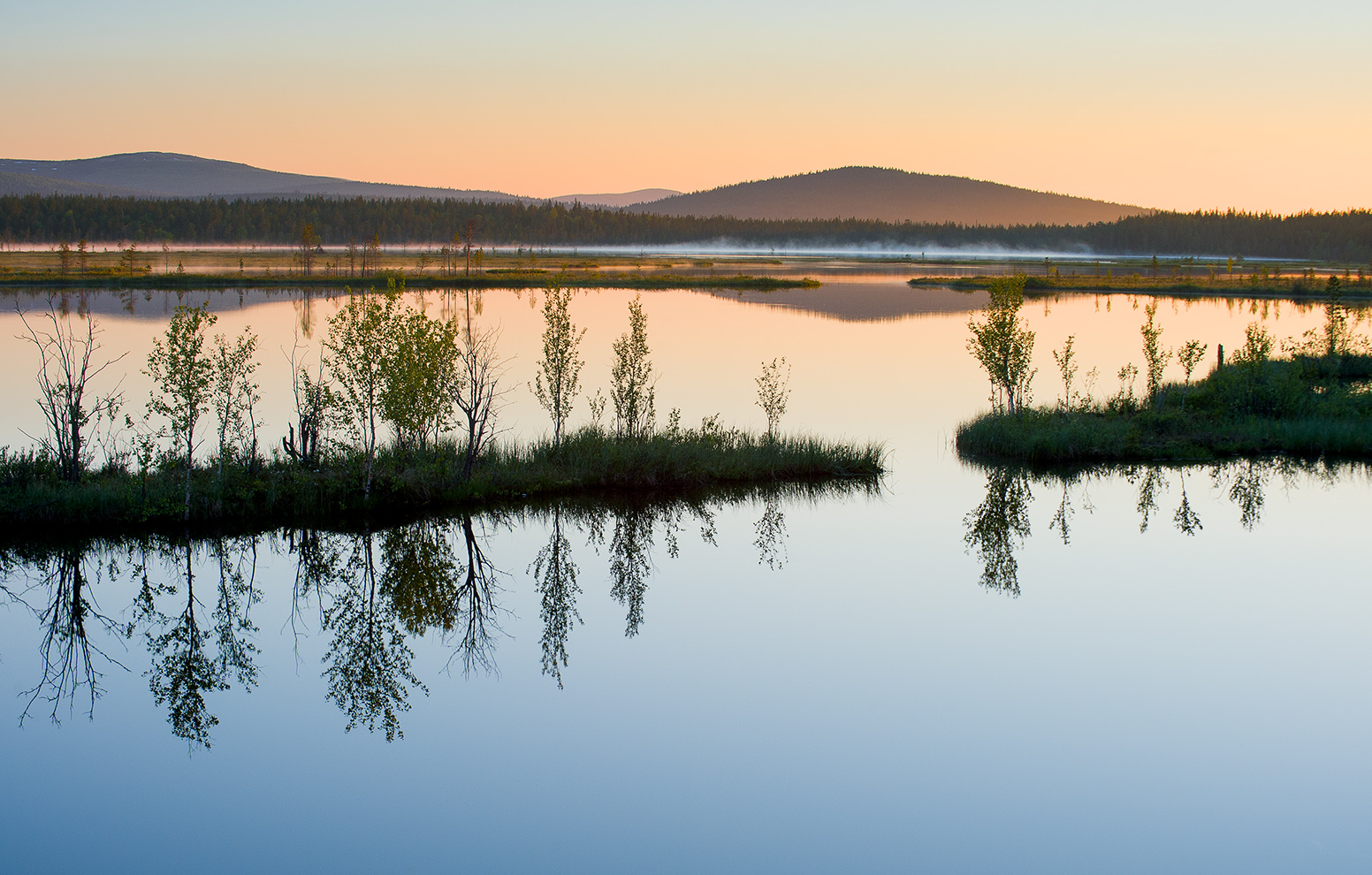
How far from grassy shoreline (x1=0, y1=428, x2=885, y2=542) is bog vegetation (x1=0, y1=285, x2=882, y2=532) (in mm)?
20

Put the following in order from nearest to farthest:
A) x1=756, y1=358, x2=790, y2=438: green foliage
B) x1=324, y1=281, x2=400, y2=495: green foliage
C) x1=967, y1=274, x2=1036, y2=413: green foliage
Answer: x1=324, y1=281, x2=400, y2=495: green foliage → x1=756, y1=358, x2=790, y2=438: green foliage → x1=967, y1=274, x2=1036, y2=413: green foliage

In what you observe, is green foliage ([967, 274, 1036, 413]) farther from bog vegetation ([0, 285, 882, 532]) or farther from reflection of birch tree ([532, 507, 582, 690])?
reflection of birch tree ([532, 507, 582, 690])

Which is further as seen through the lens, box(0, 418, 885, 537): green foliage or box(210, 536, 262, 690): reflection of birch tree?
box(0, 418, 885, 537): green foliage

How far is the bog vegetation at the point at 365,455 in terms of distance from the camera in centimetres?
1191

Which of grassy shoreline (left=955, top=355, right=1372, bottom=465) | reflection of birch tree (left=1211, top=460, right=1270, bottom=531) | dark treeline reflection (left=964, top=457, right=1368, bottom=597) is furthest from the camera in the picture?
grassy shoreline (left=955, top=355, right=1372, bottom=465)

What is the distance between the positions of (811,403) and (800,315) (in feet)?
65.4

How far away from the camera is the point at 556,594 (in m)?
10.6

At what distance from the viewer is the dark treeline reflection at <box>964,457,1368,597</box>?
12469mm

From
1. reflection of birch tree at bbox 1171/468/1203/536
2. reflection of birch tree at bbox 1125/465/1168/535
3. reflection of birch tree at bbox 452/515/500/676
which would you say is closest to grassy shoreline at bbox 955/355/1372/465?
reflection of birch tree at bbox 1125/465/1168/535

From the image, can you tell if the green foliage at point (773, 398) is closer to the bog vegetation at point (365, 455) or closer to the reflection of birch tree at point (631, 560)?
the bog vegetation at point (365, 455)

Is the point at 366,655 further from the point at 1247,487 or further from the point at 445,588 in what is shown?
the point at 1247,487

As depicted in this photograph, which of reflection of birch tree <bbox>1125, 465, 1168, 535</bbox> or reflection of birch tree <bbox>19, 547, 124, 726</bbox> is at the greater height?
reflection of birch tree <bbox>1125, 465, 1168, 535</bbox>

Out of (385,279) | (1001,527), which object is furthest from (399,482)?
(385,279)

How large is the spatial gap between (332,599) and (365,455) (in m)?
3.37
